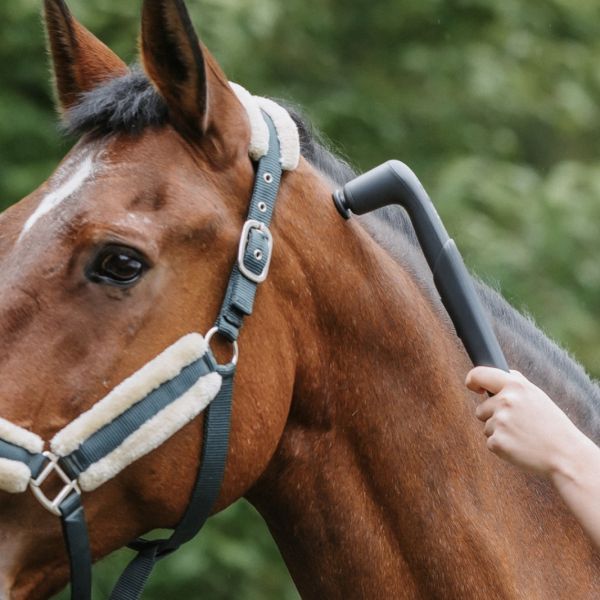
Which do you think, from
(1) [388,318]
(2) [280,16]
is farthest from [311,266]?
(2) [280,16]

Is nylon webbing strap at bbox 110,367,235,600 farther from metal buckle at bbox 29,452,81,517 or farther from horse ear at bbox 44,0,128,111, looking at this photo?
horse ear at bbox 44,0,128,111

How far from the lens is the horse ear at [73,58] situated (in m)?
2.92

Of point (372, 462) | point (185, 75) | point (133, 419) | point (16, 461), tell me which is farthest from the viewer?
point (372, 462)

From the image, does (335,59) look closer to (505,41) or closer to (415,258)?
(505,41)

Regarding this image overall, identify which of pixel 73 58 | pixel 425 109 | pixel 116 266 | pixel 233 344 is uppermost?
pixel 73 58

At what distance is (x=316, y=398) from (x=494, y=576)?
1.96 feet

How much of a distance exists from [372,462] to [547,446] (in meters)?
0.44

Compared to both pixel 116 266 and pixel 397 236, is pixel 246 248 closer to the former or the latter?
pixel 116 266

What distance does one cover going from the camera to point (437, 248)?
2.77 metres

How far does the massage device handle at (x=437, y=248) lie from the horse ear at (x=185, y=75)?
1.14ft

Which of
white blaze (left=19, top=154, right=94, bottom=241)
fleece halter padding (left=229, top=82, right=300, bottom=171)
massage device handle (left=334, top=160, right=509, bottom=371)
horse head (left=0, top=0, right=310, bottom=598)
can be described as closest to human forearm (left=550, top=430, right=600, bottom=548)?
massage device handle (left=334, top=160, right=509, bottom=371)

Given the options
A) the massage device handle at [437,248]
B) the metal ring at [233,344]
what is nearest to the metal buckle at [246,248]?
the metal ring at [233,344]

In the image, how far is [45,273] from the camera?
244 cm

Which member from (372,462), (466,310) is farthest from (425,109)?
(372,462)
